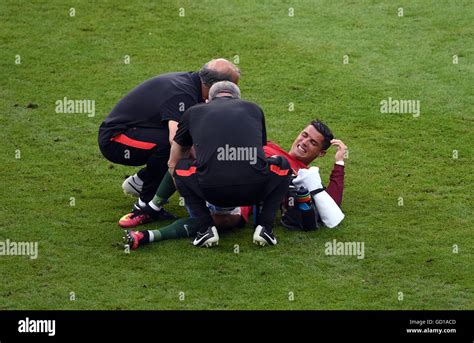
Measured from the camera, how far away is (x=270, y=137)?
12.3 meters

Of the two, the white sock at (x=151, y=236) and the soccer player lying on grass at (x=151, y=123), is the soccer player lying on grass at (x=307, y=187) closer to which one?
the white sock at (x=151, y=236)

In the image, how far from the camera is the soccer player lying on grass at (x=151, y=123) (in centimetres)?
1004

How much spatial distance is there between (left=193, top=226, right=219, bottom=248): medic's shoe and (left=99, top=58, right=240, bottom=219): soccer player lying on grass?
0.80 m

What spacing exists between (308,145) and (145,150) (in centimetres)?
151

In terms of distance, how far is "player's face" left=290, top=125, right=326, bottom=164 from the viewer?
403 inches

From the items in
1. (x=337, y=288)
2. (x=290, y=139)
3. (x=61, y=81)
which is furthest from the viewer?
(x=61, y=81)

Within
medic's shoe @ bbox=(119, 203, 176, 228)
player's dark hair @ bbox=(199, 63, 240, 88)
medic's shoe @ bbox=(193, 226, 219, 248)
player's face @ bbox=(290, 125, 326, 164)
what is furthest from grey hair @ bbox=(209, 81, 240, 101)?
medic's shoe @ bbox=(119, 203, 176, 228)

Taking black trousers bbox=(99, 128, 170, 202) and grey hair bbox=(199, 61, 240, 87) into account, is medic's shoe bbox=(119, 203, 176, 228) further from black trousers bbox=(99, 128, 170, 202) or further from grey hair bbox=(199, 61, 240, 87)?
grey hair bbox=(199, 61, 240, 87)

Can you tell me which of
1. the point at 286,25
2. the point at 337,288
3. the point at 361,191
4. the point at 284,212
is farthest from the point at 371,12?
the point at 337,288

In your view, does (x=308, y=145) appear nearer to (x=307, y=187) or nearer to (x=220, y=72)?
(x=307, y=187)

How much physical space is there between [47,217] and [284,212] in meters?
2.19

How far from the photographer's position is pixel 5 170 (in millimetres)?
11367
